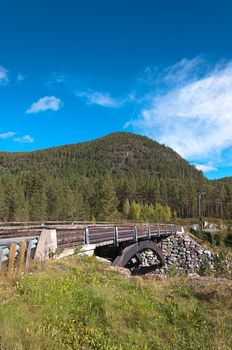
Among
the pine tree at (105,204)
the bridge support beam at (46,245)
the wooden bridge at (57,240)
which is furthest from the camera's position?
the pine tree at (105,204)

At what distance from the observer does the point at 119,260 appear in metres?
18.2

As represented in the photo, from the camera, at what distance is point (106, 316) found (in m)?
5.38

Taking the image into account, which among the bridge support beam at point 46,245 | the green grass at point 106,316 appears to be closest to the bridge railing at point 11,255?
the green grass at point 106,316

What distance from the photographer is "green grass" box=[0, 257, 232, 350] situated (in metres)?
4.42

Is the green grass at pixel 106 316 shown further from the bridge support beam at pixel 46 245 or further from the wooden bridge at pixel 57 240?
the bridge support beam at pixel 46 245

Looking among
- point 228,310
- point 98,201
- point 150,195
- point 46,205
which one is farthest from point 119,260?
point 150,195

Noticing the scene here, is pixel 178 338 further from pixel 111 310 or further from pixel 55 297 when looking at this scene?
pixel 55 297

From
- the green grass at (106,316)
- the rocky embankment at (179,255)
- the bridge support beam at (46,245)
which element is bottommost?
the rocky embankment at (179,255)

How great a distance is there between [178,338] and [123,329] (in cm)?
100

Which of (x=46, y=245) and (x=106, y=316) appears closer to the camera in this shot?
(x=106, y=316)

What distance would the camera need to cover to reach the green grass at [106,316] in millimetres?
4418

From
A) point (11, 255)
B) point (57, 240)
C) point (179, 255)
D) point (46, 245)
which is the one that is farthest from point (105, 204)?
point (11, 255)

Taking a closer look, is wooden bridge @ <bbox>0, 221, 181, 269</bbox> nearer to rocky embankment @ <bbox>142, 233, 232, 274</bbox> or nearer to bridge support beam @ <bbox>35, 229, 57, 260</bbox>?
bridge support beam @ <bbox>35, 229, 57, 260</bbox>

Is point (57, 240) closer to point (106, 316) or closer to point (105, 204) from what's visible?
point (106, 316)
